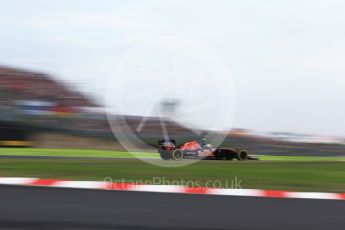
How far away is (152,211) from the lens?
3850 millimetres

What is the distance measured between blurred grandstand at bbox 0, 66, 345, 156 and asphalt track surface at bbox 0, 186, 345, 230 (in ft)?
24.7

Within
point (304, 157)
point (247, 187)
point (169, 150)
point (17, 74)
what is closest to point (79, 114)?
point (17, 74)

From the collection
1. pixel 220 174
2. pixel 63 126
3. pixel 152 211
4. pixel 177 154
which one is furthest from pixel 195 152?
pixel 63 126

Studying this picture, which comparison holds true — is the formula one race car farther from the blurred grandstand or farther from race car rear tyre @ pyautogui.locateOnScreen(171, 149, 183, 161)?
the blurred grandstand

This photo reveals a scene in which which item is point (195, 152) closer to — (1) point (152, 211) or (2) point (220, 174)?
(2) point (220, 174)

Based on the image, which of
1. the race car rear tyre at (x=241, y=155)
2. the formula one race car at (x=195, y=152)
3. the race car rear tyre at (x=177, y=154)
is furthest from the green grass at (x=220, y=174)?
the race car rear tyre at (x=241, y=155)

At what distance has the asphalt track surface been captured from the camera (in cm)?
348

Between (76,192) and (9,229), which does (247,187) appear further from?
(9,229)

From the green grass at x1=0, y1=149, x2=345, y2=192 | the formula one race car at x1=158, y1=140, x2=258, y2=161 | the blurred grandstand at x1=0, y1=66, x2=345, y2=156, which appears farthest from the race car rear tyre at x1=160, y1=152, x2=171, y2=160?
the blurred grandstand at x1=0, y1=66, x2=345, y2=156

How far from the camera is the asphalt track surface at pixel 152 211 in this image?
3.48m

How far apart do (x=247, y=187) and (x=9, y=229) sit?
9.70ft

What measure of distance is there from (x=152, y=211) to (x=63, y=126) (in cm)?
1346

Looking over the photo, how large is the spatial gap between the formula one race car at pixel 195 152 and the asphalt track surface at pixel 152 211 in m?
3.89

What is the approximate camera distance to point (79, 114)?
17906mm
